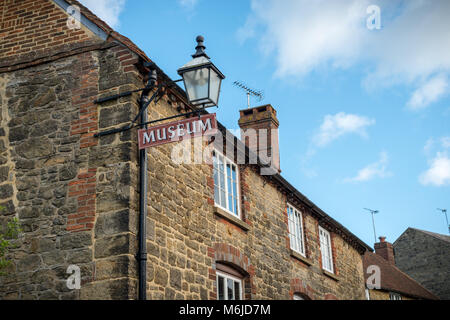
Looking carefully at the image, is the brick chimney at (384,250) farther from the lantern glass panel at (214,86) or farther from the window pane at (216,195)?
the lantern glass panel at (214,86)

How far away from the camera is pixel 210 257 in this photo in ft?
32.5

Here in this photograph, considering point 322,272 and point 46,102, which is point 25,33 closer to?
point 46,102

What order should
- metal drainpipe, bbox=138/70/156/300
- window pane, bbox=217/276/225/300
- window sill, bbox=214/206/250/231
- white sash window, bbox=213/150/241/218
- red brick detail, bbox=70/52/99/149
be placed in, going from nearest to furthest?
metal drainpipe, bbox=138/70/156/300
red brick detail, bbox=70/52/99/149
window pane, bbox=217/276/225/300
window sill, bbox=214/206/250/231
white sash window, bbox=213/150/241/218

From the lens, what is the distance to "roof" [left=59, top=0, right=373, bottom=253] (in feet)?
30.3

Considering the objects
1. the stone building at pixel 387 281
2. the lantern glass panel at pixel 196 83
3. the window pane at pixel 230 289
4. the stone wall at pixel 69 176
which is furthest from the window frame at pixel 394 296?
the lantern glass panel at pixel 196 83

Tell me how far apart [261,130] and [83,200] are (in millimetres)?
10055

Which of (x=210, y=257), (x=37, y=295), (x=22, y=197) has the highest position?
(x=22, y=197)

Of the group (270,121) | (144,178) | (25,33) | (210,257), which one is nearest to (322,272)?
(270,121)

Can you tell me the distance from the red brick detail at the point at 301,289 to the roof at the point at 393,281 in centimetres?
1016

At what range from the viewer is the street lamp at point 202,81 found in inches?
296

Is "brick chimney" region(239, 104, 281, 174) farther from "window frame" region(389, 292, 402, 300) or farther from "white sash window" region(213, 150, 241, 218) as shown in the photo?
"window frame" region(389, 292, 402, 300)

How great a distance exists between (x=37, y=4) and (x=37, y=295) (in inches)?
206

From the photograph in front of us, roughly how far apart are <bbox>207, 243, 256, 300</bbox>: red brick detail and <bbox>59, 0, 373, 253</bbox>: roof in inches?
96.7

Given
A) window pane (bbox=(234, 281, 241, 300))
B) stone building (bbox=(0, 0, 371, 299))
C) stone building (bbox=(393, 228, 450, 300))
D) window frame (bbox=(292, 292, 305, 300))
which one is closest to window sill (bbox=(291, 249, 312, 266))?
window frame (bbox=(292, 292, 305, 300))
